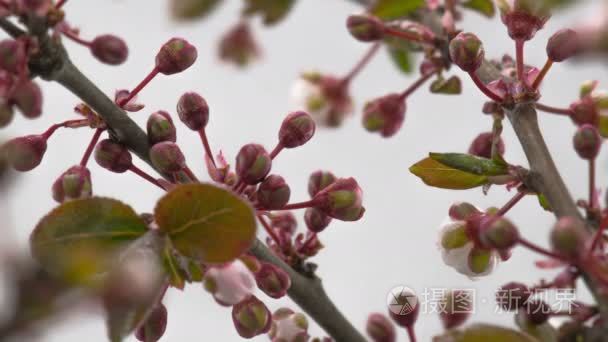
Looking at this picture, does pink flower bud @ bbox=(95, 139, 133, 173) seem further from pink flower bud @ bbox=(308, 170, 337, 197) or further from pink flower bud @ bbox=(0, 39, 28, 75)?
pink flower bud @ bbox=(308, 170, 337, 197)

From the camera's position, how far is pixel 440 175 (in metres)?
1.05

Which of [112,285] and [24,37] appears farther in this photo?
[24,37]

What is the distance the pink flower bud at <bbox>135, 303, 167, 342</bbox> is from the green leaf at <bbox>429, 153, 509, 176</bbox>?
0.39 metres

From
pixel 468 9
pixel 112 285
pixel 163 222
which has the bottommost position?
pixel 112 285

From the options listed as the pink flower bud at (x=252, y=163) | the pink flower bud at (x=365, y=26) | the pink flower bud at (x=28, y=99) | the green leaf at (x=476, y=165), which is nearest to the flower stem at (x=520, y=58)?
the green leaf at (x=476, y=165)

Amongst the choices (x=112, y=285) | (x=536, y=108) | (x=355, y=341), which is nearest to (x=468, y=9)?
(x=536, y=108)

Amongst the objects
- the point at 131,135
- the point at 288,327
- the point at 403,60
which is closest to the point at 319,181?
the point at 288,327

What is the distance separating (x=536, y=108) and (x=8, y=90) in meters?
0.64

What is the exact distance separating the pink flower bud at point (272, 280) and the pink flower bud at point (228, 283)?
0.07 metres

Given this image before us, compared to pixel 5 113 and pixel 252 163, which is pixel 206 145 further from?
pixel 5 113

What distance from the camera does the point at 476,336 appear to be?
76 centimetres

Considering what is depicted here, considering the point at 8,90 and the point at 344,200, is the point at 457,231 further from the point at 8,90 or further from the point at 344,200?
the point at 8,90

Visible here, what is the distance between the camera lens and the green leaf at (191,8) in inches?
27.4

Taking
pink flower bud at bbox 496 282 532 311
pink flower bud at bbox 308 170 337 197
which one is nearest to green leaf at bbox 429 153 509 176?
pink flower bud at bbox 496 282 532 311
